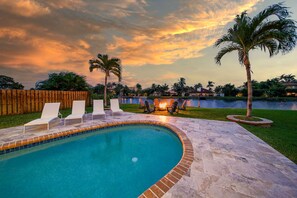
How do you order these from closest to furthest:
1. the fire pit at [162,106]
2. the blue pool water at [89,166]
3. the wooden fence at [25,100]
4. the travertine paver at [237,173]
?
1. the travertine paver at [237,173]
2. the blue pool water at [89,166]
3. the wooden fence at [25,100]
4. the fire pit at [162,106]

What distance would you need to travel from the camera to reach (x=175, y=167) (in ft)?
8.07

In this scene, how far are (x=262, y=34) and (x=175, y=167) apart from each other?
748 centimetres

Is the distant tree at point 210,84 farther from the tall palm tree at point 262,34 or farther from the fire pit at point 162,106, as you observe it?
the tall palm tree at point 262,34

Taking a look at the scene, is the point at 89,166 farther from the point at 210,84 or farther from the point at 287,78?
the point at 287,78

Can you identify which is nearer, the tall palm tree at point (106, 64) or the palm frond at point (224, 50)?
the palm frond at point (224, 50)

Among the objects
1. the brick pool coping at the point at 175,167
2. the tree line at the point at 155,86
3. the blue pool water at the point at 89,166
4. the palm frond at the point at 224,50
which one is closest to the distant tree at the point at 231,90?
the tree line at the point at 155,86

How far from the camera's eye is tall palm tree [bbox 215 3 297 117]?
541cm

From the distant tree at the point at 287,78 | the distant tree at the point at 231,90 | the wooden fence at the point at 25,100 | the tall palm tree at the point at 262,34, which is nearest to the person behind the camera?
the tall palm tree at the point at 262,34

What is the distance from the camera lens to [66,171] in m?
2.90

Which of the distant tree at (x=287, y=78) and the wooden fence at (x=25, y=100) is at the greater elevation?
the distant tree at (x=287, y=78)

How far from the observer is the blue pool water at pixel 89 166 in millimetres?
2330

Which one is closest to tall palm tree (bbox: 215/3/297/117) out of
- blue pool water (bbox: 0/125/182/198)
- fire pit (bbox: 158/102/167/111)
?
fire pit (bbox: 158/102/167/111)

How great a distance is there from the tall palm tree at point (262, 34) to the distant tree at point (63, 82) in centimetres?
1497

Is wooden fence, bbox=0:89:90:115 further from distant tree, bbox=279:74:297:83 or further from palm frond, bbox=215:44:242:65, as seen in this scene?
distant tree, bbox=279:74:297:83
